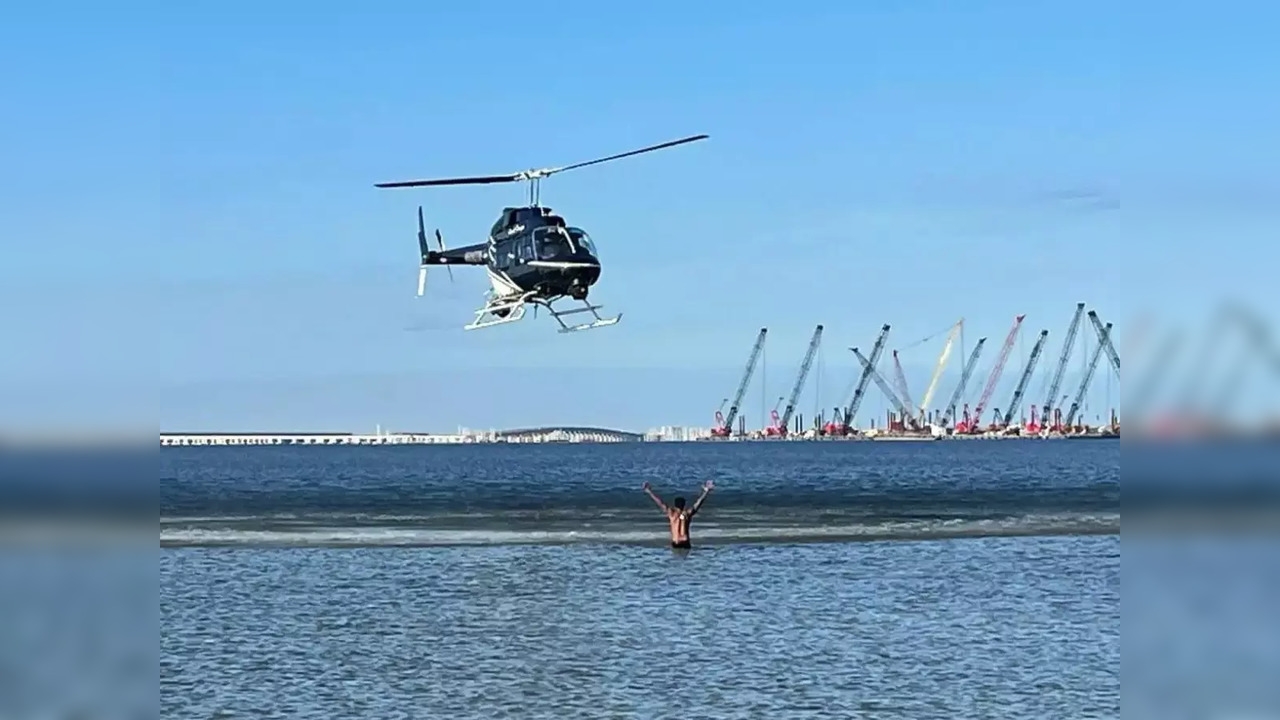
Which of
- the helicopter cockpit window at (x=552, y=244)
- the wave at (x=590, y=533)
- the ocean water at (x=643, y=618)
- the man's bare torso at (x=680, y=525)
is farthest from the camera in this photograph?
the wave at (x=590, y=533)

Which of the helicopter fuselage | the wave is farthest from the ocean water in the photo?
the helicopter fuselage

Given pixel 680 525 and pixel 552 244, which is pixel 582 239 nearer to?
pixel 552 244

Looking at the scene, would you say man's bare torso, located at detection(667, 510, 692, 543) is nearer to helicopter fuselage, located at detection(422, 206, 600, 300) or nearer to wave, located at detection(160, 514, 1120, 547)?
wave, located at detection(160, 514, 1120, 547)

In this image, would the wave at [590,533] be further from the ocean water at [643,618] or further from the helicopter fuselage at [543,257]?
the helicopter fuselage at [543,257]

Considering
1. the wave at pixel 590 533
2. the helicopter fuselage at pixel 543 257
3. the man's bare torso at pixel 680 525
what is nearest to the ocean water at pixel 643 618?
the wave at pixel 590 533

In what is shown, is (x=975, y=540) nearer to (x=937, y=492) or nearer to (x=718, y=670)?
(x=718, y=670)
